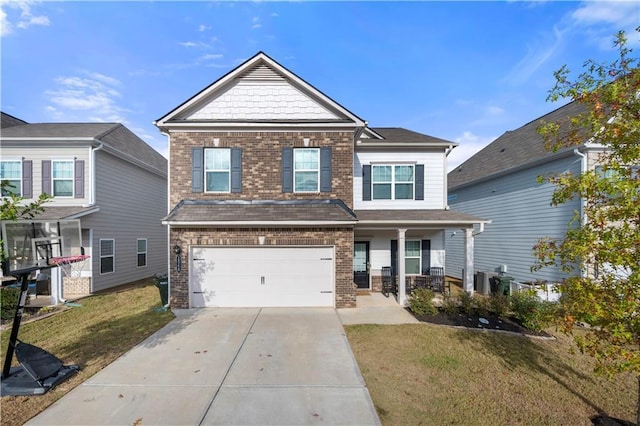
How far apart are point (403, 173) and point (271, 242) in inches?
241

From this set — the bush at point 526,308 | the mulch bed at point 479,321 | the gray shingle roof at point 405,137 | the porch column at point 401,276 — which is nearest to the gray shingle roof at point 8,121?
the gray shingle roof at point 405,137

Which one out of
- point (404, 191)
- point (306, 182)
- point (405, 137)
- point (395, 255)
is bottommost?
point (395, 255)

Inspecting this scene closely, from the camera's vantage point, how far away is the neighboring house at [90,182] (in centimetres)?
1179

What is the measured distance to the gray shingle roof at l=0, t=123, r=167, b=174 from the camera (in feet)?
40.2

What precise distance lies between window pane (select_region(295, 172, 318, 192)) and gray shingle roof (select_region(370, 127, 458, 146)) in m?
3.52

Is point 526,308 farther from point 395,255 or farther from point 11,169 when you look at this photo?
point 11,169

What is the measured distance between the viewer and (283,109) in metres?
10.2

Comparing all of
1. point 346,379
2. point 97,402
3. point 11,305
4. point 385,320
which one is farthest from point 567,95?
point 11,305

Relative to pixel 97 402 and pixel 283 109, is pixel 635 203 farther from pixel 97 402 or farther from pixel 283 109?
pixel 283 109

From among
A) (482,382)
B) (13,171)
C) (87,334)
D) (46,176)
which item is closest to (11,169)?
(13,171)

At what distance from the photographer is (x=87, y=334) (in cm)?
724

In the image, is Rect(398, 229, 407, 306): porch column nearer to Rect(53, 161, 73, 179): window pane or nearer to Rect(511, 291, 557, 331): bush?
Rect(511, 291, 557, 331): bush

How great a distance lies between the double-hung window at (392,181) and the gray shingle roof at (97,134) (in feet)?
38.4

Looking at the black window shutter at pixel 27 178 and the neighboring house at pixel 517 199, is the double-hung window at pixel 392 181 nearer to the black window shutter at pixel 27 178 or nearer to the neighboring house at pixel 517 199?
the neighboring house at pixel 517 199
